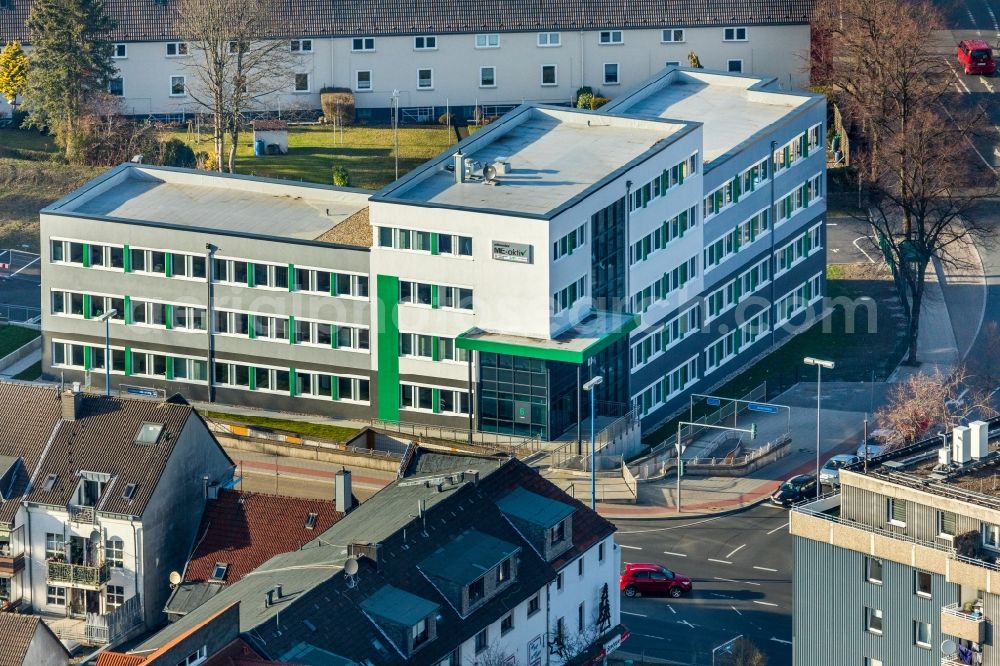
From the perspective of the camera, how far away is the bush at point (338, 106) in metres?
174

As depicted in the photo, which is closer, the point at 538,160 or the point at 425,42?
the point at 538,160

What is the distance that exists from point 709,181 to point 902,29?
89.2 ft

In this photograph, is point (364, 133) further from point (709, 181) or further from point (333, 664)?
point (333, 664)

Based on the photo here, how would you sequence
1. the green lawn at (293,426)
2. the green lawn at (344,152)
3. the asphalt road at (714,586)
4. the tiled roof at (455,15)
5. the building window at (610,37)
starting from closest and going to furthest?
the asphalt road at (714,586), the green lawn at (293,426), the green lawn at (344,152), the tiled roof at (455,15), the building window at (610,37)

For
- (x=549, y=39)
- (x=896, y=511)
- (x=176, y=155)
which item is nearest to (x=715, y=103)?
(x=549, y=39)

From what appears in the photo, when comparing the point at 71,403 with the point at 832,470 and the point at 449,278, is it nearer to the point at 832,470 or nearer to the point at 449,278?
the point at 449,278

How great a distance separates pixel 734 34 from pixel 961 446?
82.7 m

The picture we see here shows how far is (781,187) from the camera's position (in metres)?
150

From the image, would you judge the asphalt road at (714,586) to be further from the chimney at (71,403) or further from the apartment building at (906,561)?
the chimney at (71,403)

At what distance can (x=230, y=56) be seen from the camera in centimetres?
16762

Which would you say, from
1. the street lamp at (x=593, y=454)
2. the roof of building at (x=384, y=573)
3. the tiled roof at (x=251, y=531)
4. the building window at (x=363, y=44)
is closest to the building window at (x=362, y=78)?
the building window at (x=363, y=44)

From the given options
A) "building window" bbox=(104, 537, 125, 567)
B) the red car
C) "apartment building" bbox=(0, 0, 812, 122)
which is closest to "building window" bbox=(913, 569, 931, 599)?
the red car

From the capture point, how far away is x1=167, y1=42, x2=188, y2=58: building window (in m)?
174

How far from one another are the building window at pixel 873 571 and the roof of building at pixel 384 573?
14673 millimetres
